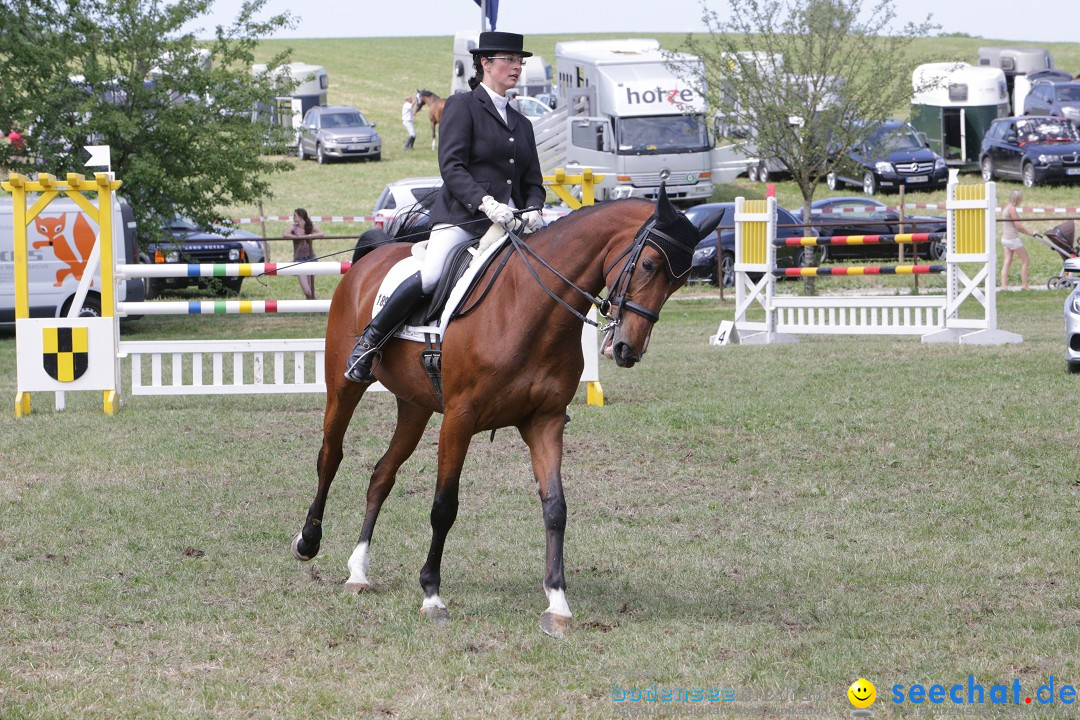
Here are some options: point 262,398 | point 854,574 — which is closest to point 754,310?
point 262,398

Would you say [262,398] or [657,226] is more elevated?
[657,226]

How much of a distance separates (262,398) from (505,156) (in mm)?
7765

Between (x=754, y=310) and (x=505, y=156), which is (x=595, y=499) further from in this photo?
(x=754, y=310)

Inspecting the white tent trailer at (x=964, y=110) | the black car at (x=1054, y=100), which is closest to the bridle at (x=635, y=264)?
the white tent trailer at (x=964, y=110)

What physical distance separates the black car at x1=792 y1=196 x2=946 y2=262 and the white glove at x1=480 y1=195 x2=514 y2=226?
70.6 ft

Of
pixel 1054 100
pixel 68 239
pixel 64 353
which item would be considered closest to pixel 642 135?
pixel 1054 100

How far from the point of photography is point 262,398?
14.1 m

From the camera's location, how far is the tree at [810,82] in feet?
87.5

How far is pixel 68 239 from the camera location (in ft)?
66.7

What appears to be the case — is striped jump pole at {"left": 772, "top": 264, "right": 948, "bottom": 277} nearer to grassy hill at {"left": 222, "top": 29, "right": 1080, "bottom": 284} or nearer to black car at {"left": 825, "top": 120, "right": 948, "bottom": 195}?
grassy hill at {"left": 222, "top": 29, "right": 1080, "bottom": 284}

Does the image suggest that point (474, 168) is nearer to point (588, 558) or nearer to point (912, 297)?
point (588, 558)

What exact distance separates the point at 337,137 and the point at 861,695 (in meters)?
42.6

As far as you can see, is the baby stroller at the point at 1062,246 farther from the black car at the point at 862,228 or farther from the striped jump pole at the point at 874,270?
the striped jump pole at the point at 874,270

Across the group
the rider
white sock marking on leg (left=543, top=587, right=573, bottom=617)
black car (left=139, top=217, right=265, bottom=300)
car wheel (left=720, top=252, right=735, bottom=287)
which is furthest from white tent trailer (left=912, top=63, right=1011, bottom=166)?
white sock marking on leg (left=543, top=587, right=573, bottom=617)
